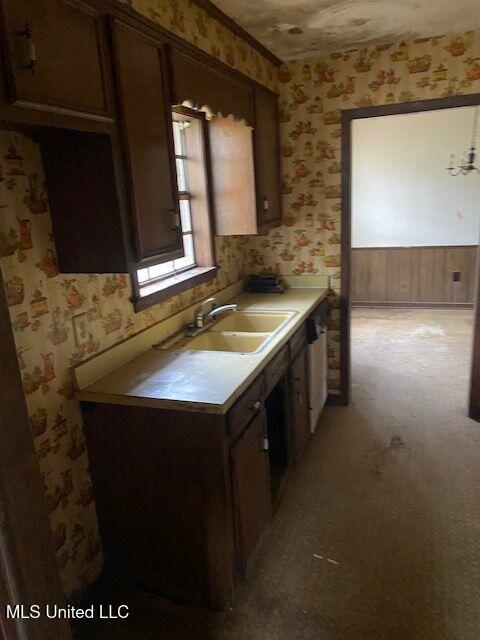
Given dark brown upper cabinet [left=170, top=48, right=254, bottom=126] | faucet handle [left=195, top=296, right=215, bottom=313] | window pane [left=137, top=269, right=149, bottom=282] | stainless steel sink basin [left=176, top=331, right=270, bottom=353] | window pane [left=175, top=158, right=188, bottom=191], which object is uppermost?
dark brown upper cabinet [left=170, top=48, right=254, bottom=126]

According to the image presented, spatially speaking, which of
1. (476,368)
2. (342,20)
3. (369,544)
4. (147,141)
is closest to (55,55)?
(147,141)

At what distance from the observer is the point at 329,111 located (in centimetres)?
318

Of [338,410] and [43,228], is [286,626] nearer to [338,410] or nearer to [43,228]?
[43,228]

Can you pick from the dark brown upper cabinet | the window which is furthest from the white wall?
the window

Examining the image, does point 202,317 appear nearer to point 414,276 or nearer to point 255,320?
point 255,320

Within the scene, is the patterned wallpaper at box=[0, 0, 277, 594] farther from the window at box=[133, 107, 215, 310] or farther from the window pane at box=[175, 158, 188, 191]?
the window pane at box=[175, 158, 188, 191]

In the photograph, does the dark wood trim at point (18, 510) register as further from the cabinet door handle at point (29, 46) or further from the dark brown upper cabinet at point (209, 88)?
the dark brown upper cabinet at point (209, 88)

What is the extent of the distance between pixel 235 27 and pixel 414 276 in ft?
15.3

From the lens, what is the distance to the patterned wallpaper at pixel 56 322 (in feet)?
4.89

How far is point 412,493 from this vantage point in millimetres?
2510

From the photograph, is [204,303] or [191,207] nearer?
[204,303]

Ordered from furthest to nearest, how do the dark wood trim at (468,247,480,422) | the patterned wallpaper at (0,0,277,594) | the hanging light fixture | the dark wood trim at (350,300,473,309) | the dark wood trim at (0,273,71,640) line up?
1. the dark wood trim at (350,300,473,309)
2. the hanging light fixture
3. the dark wood trim at (468,247,480,422)
4. the patterned wallpaper at (0,0,277,594)
5. the dark wood trim at (0,273,71,640)

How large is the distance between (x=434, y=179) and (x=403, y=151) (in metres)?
0.54

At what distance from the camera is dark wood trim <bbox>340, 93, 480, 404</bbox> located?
9.71 feet
